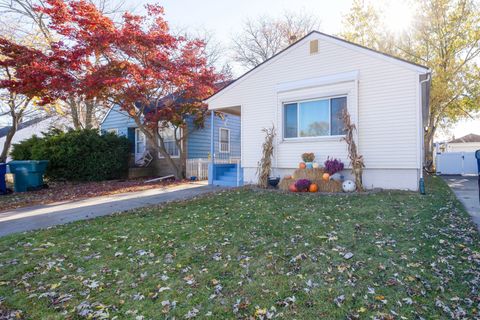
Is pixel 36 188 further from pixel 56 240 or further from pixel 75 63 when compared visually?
pixel 56 240

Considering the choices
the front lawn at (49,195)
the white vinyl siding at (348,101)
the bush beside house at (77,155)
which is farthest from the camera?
the bush beside house at (77,155)

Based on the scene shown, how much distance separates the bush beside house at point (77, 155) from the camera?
13.2m

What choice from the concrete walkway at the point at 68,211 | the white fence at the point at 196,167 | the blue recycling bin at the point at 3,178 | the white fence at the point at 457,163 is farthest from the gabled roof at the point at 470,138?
the blue recycling bin at the point at 3,178

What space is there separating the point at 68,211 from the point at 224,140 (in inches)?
404

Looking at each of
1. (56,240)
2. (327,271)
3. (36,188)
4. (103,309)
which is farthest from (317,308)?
(36,188)

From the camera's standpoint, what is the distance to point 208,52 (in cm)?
2436

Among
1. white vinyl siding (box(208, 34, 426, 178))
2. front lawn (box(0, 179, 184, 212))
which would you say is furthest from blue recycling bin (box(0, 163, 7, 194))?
white vinyl siding (box(208, 34, 426, 178))

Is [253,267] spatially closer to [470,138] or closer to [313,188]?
[313,188]

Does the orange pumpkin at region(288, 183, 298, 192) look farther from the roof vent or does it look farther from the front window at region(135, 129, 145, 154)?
the front window at region(135, 129, 145, 154)

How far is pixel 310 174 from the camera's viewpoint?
29.1ft

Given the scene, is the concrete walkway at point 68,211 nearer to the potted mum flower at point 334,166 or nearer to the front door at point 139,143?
the potted mum flower at point 334,166

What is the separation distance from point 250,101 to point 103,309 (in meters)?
8.82

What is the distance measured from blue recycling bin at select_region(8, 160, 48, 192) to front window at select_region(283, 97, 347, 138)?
9.08 meters

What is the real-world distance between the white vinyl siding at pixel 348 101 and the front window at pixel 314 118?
0.23 metres
